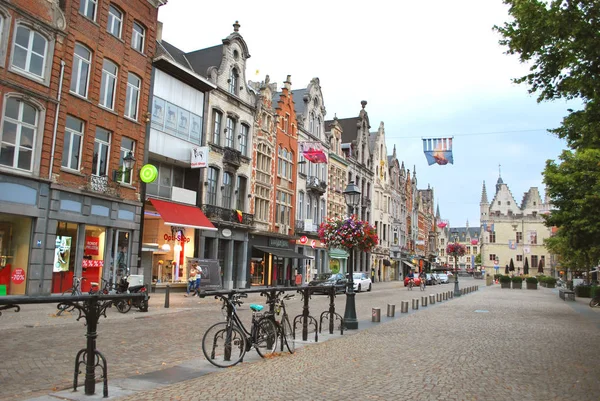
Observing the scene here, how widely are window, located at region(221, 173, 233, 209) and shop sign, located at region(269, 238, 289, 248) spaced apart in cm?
652

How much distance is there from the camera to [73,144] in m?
21.7

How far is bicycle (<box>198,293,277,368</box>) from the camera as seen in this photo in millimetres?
8523

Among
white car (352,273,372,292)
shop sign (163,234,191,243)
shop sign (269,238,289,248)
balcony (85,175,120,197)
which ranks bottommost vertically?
white car (352,273,372,292)

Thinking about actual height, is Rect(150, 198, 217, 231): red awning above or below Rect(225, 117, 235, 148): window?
below

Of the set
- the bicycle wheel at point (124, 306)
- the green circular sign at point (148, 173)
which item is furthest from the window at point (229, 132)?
the bicycle wheel at point (124, 306)

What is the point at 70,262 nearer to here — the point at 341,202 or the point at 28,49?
the point at 28,49

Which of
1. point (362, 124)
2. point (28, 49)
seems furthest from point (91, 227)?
point (362, 124)

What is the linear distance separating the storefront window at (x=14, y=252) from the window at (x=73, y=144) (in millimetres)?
3078

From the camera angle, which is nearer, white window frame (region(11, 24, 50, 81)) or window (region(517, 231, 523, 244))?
white window frame (region(11, 24, 50, 81))

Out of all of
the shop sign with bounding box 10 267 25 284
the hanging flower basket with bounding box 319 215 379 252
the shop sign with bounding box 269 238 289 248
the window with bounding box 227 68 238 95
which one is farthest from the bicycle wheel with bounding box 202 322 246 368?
the shop sign with bounding box 269 238 289 248

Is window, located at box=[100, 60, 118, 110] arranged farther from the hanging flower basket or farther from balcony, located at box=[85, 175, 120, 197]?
the hanging flower basket

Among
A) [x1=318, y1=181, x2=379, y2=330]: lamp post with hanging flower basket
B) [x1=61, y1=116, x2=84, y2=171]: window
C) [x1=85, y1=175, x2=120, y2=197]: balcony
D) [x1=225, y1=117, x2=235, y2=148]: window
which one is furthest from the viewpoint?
[x1=225, y1=117, x2=235, y2=148]: window

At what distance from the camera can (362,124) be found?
58906 millimetres

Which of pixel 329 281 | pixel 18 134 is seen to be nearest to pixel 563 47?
pixel 18 134
